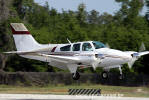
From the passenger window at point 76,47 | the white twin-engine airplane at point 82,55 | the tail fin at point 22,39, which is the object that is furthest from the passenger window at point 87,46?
the tail fin at point 22,39

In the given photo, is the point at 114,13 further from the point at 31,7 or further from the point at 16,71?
the point at 16,71

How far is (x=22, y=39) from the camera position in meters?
35.1

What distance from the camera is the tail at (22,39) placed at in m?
34.8

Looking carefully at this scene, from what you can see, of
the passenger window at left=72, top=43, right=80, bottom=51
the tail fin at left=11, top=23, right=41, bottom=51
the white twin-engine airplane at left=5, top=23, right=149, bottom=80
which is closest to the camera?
the white twin-engine airplane at left=5, top=23, right=149, bottom=80

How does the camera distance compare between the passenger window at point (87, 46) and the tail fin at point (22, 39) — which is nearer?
the passenger window at point (87, 46)

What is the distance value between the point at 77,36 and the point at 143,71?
9.86 m

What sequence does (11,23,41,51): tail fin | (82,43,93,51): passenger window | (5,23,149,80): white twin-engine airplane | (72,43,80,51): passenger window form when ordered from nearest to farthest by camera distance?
(5,23,149,80): white twin-engine airplane
(82,43,93,51): passenger window
(72,43,80,51): passenger window
(11,23,41,51): tail fin

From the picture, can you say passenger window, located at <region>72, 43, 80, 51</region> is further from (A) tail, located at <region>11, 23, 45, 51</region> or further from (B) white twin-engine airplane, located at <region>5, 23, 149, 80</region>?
(A) tail, located at <region>11, 23, 45, 51</region>

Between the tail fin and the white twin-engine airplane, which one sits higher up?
the tail fin

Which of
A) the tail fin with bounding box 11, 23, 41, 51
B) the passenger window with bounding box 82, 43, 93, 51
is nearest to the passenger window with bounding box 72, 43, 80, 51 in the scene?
the passenger window with bounding box 82, 43, 93, 51

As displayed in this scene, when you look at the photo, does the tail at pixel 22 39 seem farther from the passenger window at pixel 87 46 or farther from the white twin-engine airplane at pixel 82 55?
A: the passenger window at pixel 87 46

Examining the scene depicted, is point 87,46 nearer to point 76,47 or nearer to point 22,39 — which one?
point 76,47

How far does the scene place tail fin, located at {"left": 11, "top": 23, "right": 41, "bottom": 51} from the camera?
34.8 meters

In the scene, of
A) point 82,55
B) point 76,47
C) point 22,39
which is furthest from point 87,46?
point 22,39
